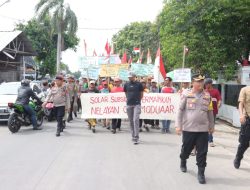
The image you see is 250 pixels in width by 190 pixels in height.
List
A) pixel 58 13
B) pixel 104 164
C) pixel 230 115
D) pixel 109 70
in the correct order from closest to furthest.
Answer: pixel 104 164
pixel 109 70
pixel 230 115
pixel 58 13

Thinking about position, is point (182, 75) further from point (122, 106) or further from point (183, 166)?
point (183, 166)

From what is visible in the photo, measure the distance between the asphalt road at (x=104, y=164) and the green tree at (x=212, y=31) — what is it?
259 inches

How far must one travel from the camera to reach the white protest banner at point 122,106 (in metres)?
13.5

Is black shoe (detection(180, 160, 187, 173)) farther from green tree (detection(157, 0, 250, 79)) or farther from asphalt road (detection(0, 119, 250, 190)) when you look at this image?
green tree (detection(157, 0, 250, 79))

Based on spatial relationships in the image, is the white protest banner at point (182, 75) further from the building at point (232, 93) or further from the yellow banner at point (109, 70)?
the yellow banner at point (109, 70)

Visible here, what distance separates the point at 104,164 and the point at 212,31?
11.3 m

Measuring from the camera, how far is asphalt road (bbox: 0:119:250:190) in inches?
257

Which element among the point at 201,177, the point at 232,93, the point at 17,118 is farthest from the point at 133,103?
the point at 232,93

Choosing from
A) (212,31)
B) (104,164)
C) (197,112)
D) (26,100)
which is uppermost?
(212,31)

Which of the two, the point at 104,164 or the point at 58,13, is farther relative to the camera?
the point at 58,13

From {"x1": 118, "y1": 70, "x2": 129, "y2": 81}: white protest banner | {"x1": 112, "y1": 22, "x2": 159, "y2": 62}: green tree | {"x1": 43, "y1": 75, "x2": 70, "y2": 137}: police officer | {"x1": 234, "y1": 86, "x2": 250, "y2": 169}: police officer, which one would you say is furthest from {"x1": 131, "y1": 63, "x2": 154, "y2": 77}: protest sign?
{"x1": 112, "y1": 22, "x2": 159, "y2": 62}: green tree

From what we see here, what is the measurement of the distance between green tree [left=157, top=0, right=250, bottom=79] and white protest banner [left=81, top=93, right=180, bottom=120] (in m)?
5.14

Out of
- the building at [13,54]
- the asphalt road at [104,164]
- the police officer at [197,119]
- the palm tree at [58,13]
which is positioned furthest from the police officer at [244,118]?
the palm tree at [58,13]

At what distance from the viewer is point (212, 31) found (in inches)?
697
